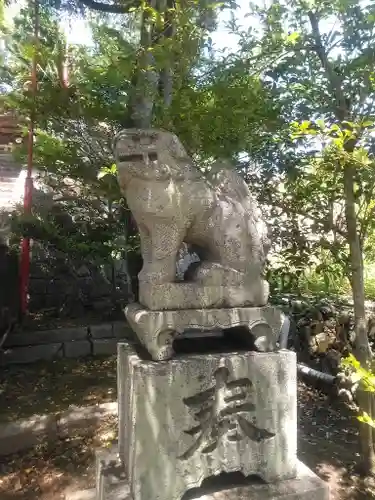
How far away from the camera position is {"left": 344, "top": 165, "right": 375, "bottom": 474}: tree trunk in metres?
2.78

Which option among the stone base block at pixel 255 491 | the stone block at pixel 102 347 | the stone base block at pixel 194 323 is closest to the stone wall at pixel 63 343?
the stone block at pixel 102 347

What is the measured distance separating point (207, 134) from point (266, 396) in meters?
2.01

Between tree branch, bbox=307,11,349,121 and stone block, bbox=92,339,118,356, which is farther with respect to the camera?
stone block, bbox=92,339,118,356

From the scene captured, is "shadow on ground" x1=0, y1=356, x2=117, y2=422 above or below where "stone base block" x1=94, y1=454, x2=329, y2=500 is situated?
below

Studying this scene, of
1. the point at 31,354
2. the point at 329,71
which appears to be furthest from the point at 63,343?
the point at 329,71

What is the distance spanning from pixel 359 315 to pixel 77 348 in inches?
146

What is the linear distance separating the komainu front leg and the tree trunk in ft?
5.03

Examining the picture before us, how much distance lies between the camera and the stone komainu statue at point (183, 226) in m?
1.79

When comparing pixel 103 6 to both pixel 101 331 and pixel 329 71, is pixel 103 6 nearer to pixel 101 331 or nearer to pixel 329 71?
pixel 329 71

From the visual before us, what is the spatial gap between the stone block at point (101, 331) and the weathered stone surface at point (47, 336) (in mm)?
106

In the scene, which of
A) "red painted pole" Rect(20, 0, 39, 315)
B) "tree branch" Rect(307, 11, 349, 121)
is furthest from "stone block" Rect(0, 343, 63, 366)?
"tree branch" Rect(307, 11, 349, 121)

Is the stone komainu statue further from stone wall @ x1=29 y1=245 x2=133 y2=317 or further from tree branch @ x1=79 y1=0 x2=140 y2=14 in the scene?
stone wall @ x1=29 y1=245 x2=133 y2=317

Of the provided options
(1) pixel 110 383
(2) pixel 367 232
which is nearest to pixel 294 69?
(2) pixel 367 232

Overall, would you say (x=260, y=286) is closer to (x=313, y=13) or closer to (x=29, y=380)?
(x=313, y=13)
